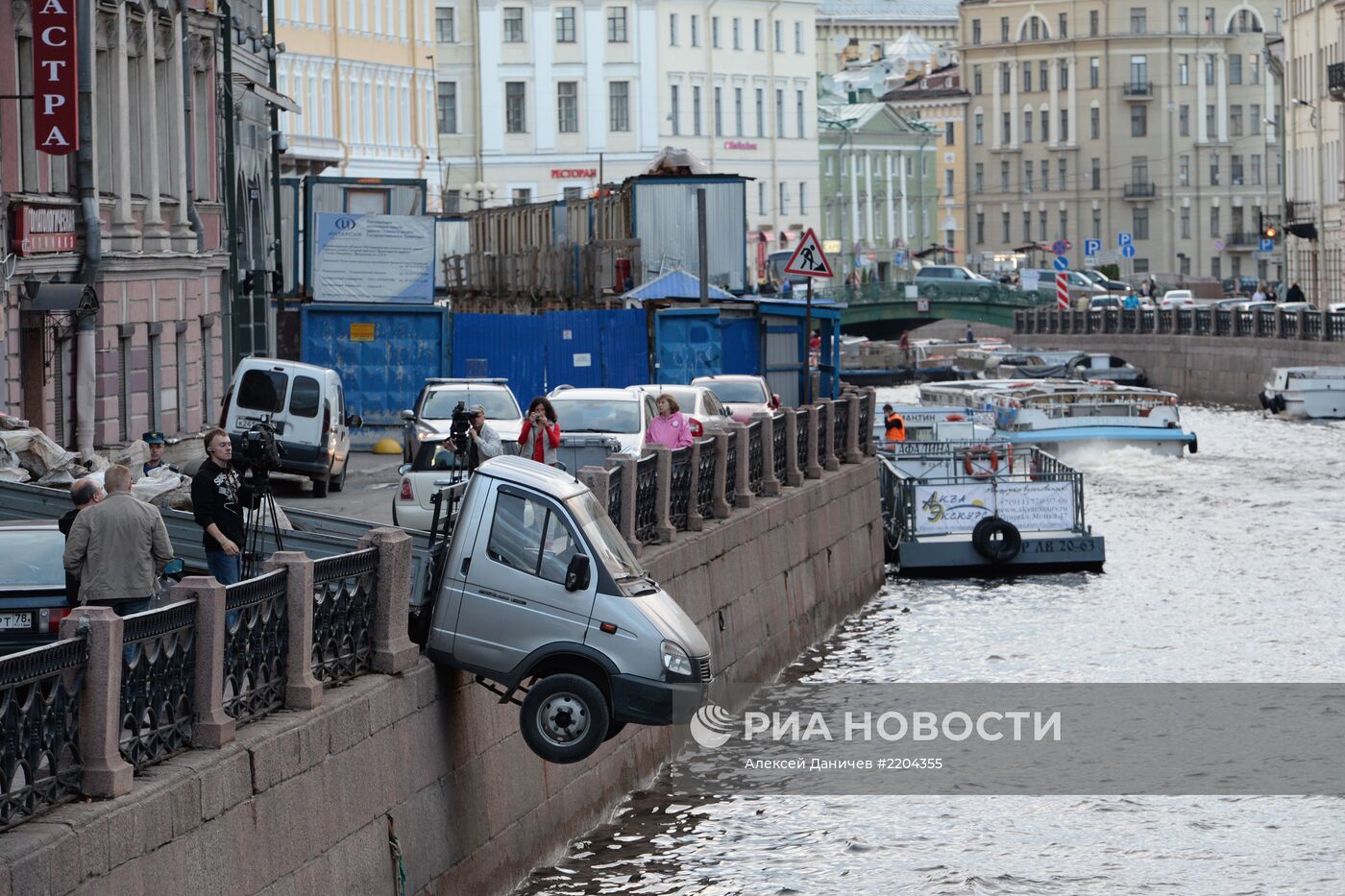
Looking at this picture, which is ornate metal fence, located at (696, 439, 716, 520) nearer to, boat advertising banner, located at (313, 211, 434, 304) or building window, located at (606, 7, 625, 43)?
boat advertising banner, located at (313, 211, 434, 304)

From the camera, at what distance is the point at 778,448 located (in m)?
27.5

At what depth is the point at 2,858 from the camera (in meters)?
9.13

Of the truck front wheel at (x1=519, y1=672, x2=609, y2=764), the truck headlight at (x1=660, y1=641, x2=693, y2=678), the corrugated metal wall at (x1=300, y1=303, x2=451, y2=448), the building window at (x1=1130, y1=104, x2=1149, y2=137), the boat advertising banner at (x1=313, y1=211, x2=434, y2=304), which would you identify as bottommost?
the truck front wheel at (x1=519, y1=672, x2=609, y2=764)

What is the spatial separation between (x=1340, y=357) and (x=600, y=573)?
176 ft

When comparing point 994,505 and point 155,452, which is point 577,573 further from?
point 994,505

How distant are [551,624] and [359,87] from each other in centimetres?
5719

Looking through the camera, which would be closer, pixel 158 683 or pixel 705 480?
pixel 158 683

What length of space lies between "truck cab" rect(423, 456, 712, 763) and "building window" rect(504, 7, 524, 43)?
8309cm

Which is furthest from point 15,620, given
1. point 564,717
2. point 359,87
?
point 359,87

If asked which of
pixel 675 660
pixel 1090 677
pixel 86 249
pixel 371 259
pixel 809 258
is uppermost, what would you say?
pixel 371 259

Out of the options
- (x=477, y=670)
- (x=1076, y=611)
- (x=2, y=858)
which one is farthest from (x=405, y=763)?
(x=1076, y=611)

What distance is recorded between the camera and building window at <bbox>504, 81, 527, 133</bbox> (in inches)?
3780

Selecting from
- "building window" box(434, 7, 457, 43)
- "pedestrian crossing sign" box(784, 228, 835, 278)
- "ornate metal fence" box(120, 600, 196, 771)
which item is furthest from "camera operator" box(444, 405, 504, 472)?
"building window" box(434, 7, 457, 43)

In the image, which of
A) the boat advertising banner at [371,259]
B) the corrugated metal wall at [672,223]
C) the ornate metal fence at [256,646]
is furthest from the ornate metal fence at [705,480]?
the corrugated metal wall at [672,223]
